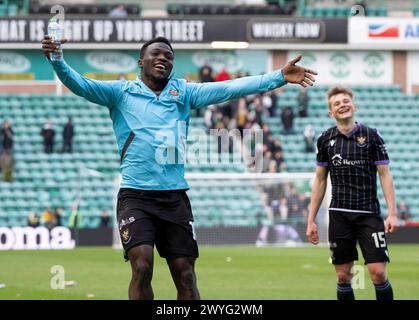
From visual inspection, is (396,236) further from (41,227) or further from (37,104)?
(37,104)

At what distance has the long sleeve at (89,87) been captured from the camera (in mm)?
8453

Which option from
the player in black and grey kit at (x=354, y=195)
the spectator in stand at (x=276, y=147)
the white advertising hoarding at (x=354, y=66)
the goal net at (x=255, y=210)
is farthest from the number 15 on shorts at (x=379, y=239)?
the white advertising hoarding at (x=354, y=66)

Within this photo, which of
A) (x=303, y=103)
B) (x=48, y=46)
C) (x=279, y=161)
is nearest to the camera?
(x=48, y=46)

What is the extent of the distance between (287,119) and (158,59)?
25364 mm

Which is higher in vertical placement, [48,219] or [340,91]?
[340,91]

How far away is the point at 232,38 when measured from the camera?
35562 mm

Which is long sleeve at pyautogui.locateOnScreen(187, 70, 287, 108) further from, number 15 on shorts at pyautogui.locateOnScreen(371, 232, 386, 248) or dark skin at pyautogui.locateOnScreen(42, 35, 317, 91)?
number 15 on shorts at pyautogui.locateOnScreen(371, 232, 386, 248)

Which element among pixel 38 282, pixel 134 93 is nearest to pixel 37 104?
pixel 38 282

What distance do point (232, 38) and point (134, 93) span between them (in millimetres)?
27023

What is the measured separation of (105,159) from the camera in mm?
32969

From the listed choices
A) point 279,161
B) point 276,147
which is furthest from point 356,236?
point 276,147

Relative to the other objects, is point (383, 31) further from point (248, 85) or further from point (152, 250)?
point (152, 250)

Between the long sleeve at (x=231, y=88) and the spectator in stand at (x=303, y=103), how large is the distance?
85.0 ft

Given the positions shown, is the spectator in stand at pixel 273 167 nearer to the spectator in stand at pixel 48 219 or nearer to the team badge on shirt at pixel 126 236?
the spectator in stand at pixel 48 219
